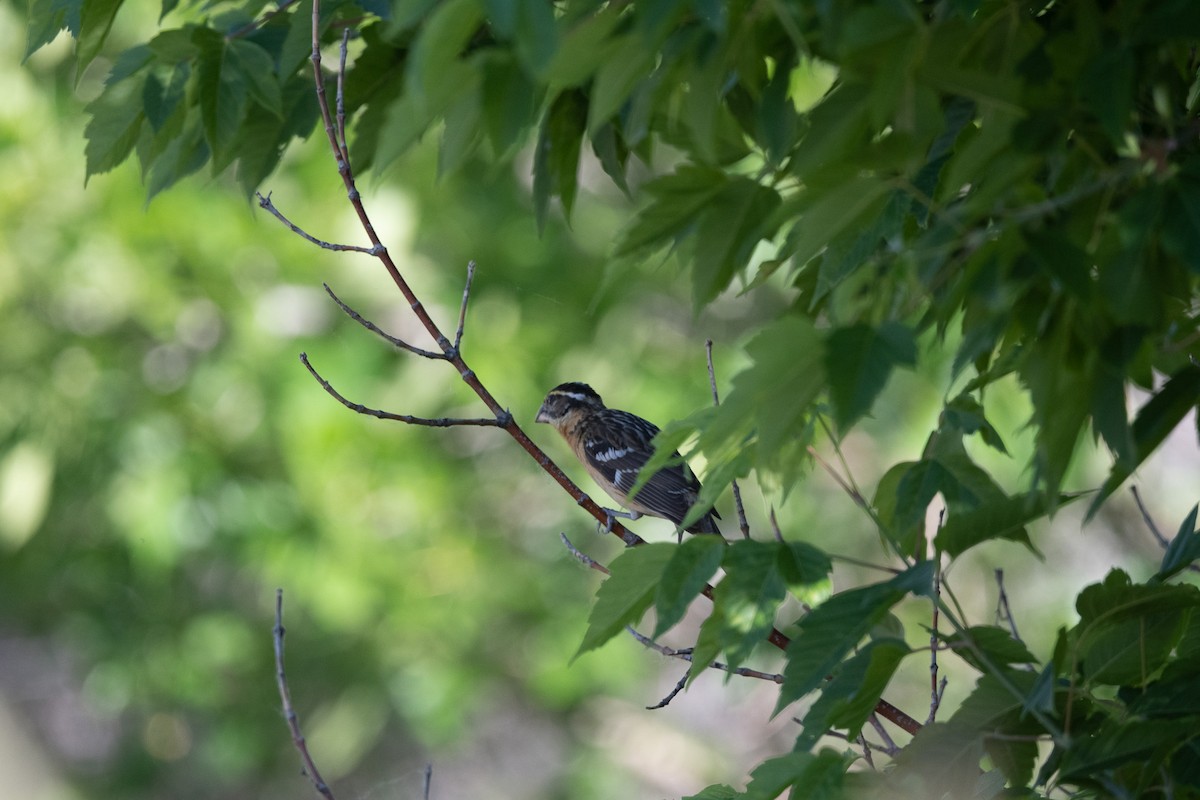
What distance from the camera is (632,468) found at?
5.17 meters

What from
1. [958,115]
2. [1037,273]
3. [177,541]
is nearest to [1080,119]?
[1037,273]

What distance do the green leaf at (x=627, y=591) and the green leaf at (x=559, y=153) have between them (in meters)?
0.58

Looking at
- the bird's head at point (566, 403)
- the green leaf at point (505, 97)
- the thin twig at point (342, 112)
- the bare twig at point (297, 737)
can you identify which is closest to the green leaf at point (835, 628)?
the green leaf at point (505, 97)

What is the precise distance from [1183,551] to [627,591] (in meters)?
0.84

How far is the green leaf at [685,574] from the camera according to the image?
5.40 feet

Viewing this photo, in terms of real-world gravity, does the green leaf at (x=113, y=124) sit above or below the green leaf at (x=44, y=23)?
below

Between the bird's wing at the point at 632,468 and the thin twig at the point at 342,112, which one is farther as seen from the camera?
the bird's wing at the point at 632,468

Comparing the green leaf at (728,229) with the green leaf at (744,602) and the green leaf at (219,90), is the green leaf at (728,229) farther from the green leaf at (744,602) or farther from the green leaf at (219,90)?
the green leaf at (219,90)

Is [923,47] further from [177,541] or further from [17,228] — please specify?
[17,228]

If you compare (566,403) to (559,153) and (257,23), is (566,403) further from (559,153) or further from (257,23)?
(559,153)

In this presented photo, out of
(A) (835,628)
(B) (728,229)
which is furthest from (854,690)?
(B) (728,229)

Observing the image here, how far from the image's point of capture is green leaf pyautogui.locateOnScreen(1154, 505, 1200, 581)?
1.78 meters

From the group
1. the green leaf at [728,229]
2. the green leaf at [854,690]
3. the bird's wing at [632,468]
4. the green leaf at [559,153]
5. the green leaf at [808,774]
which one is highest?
the bird's wing at [632,468]

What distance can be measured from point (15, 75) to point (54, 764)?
672cm
